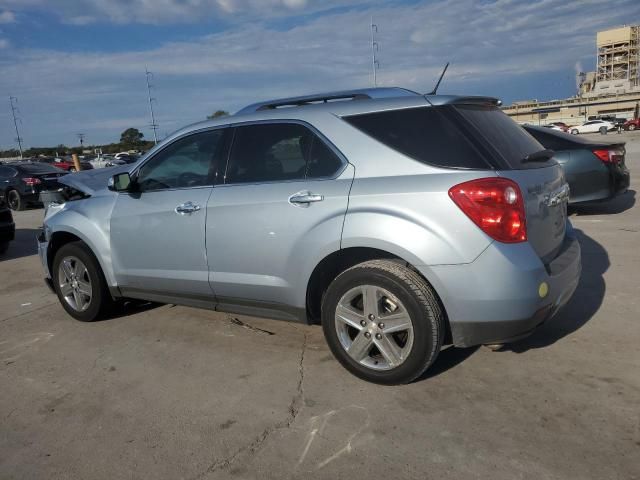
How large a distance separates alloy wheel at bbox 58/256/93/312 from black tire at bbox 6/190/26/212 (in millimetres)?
12370

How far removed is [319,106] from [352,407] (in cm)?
199

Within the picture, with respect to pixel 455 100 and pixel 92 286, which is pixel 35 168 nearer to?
pixel 92 286

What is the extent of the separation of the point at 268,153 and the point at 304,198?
565 mm

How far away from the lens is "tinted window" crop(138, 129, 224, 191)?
4.09 metres

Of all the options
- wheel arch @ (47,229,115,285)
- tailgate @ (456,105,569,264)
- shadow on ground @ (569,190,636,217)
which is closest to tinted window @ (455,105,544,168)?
tailgate @ (456,105,569,264)

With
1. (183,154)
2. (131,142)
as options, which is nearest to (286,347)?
(183,154)

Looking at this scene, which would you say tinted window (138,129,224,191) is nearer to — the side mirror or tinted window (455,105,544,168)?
the side mirror

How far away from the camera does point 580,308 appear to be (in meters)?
4.43

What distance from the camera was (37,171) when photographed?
52.7 feet

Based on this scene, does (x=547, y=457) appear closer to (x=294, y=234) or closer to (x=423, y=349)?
(x=423, y=349)

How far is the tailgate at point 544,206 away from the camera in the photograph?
3059 millimetres

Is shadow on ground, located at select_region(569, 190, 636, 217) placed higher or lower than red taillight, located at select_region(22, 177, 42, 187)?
lower

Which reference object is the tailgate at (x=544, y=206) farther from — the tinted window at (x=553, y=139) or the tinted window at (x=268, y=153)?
the tinted window at (x=553, y=139)

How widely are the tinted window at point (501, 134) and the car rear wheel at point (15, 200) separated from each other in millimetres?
15571
